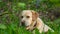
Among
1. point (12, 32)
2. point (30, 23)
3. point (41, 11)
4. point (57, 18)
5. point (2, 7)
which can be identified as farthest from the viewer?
point (41, 11)

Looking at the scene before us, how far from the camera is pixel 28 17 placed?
5.74m

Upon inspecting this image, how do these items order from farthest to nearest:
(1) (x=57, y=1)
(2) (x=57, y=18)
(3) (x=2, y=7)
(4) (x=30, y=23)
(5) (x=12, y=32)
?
(3) (x=2, y=7), (4) (x=30, y=23), (5) (x=12, y=32), (2) (x=57, y=18), (1) (x=57, y=1)

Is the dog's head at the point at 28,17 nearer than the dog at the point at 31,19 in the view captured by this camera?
No

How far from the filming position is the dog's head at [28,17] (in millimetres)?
5377

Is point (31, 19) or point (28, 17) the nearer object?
point (31, 19)

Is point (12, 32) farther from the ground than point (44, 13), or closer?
farther from the ground

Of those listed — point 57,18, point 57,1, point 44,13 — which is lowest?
point 44,13

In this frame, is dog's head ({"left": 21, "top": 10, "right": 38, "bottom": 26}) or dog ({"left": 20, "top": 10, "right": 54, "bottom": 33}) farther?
dog's head ({"left": 21, "top": 10, "right": 38, "bottom": 26})

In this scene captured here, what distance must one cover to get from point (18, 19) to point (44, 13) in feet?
5.43

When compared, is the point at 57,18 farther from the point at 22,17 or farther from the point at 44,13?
the point at 44,13

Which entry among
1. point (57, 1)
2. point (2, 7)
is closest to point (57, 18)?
point (57, 1)

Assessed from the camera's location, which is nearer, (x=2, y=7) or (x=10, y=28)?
(x=10, y=28)

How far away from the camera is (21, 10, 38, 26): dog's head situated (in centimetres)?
538

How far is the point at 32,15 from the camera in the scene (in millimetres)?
5523
